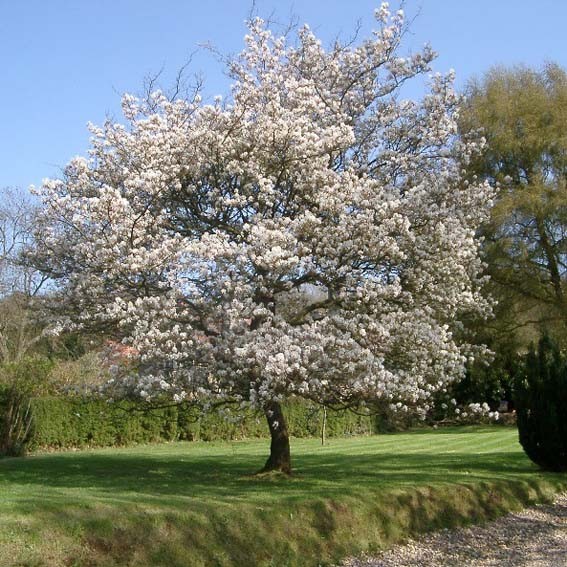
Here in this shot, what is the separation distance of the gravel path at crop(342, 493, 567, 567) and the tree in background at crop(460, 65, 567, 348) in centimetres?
1313

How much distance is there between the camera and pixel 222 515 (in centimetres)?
1079

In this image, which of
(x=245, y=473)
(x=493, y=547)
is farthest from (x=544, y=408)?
(x=245, y=473)

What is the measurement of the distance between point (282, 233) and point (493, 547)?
19.9ft

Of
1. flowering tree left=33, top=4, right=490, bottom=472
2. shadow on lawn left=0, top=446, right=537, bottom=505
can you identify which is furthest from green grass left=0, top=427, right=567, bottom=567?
flowering tree left=33, top=4, right=490, bottom=472

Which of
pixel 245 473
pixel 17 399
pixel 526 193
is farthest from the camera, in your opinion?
pixel 526 193

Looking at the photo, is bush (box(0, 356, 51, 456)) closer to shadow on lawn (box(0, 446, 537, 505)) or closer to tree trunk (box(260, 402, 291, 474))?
shadow on lawn (box(0, 446, 537, 505))

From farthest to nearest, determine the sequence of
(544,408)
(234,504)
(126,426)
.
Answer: (126,426)
(544,408)
(234,504)

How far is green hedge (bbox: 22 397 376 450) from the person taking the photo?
25.3m

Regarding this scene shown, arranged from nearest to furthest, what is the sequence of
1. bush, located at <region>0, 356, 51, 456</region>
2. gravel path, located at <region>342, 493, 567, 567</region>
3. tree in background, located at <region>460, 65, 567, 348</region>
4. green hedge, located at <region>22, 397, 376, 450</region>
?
gravel path, located at <region>342, 493, 567, 567</region>
bush, located at <region>0, 356, 51, 456</region>
green hedge, located at <region>22, 397, 376, 450</region>
tree in background, located at <region>460, 65, 567, 348</region>

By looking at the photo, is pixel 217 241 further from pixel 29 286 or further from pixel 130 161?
pixel 29 286

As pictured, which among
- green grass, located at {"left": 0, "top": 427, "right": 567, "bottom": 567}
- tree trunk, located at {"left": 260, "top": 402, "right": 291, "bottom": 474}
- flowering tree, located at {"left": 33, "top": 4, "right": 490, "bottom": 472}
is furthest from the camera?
tree trunk, located at {"left": 260, "top": 402, "right": 291, "bottom": 474}

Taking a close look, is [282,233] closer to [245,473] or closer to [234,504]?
[234,504]

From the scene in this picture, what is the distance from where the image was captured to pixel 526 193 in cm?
2580

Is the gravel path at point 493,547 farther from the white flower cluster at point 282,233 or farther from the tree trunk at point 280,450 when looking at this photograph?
the tree trunk at point 280,450
